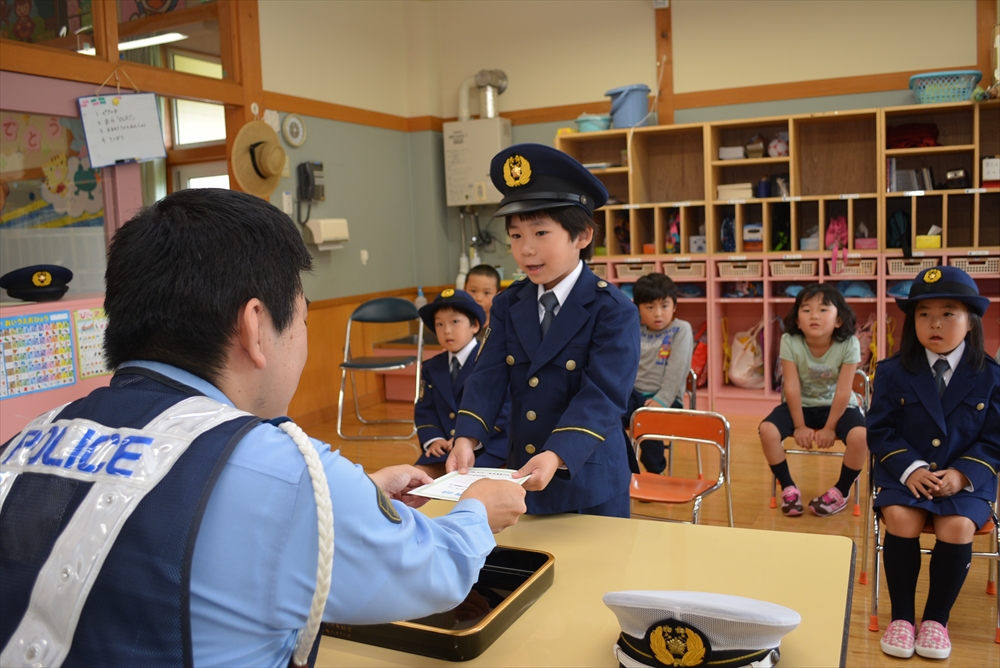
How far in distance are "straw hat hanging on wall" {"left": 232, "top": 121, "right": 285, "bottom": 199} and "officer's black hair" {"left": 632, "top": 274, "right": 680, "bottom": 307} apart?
2590mm

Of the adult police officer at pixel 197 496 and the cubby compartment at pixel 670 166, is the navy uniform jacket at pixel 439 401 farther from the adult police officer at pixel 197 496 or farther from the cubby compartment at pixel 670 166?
the cubby compartment at pixel 670 166

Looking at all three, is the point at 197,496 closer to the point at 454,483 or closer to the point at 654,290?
the point at 454,483

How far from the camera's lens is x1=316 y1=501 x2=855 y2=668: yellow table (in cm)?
115

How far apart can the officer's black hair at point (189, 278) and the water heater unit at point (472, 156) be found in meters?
5.99

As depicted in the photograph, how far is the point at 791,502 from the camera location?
371 centimetres

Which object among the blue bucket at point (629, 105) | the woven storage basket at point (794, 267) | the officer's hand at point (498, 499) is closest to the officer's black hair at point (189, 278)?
the officer's hand at point (498, 499)

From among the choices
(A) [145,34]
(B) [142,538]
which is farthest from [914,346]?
(A) [145,34]

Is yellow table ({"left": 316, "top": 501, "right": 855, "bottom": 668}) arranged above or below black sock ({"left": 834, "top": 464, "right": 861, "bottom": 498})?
above

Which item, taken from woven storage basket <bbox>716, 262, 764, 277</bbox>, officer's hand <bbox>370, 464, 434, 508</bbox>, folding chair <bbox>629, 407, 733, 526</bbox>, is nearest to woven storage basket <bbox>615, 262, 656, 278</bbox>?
woven storage basket <bbox>716, 262, 764, 277</bbox>

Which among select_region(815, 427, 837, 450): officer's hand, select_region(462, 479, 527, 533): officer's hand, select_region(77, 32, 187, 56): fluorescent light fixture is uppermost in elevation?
select_region(77, 32, 187, 56): fluorescent light fixture

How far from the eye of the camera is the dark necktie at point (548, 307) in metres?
1.87

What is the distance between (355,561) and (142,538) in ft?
0.66

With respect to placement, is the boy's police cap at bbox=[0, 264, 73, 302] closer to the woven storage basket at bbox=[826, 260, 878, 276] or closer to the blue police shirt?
the blue police shirt

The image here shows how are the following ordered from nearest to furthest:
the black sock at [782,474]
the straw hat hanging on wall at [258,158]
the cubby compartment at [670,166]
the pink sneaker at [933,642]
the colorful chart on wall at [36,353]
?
the pink sneaker at [933,642] < the colorful chart on wall at [36,353] < the black sock at [782,474] < the straw hat hanging on wall at [258,158] < the cubby compartment at [670,166]
